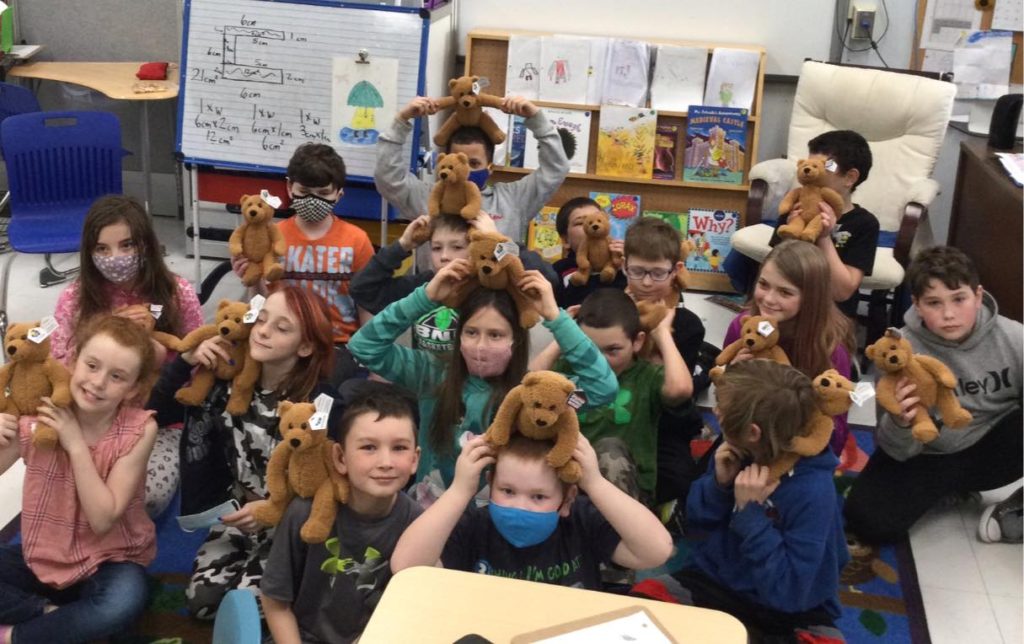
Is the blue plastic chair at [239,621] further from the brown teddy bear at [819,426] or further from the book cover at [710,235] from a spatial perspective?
the book cover at [710,235]

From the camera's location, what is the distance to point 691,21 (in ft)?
16.4

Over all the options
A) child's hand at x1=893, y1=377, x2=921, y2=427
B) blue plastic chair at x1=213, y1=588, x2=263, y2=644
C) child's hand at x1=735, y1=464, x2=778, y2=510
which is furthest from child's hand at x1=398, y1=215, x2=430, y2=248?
blue plastic chair at x1=213, y1=588, x2=263, y2=644

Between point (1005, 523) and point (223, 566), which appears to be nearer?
point (223, 566)

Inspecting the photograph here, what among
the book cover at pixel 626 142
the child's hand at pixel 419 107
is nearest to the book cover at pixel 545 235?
the book cover at pixel 626 142

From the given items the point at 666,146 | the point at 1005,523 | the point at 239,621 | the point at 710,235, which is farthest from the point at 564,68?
the point at 239,621

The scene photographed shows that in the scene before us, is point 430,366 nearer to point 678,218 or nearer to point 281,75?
point 281,75

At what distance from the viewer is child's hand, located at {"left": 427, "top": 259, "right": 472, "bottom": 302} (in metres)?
2.30

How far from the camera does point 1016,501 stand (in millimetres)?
2906

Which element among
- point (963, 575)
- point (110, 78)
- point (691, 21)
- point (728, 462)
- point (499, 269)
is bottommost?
point (963, 575)

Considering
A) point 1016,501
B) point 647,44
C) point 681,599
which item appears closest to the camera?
point 681,599

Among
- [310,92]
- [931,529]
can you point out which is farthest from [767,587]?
[310,92]

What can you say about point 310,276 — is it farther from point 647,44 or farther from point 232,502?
point 647,44

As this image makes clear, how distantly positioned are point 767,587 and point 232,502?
123cm

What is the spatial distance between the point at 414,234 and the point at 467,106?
622mm
